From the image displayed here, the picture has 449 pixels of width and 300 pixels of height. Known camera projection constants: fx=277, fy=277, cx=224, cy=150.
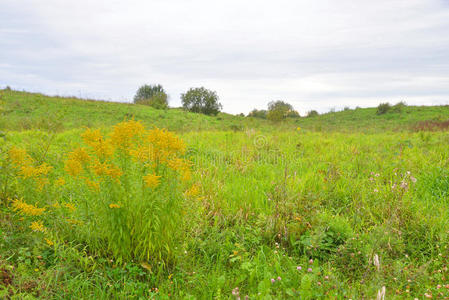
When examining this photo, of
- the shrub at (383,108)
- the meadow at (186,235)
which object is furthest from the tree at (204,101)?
the meadow at (186,235)

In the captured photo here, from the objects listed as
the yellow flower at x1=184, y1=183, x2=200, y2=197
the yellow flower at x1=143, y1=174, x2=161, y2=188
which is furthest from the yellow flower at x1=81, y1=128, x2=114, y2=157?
the yellow flower at x1=184, y1=183, x2=200, y2=197

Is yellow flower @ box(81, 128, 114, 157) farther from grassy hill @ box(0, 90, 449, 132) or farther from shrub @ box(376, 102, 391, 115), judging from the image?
shrub @ box(376, 102, 391, 115)

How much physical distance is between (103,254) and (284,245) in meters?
1.98

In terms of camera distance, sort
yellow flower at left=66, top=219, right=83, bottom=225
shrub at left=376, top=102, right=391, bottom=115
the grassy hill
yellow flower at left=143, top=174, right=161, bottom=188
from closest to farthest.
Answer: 1. yellow flower at left=143, top=174, right=161, bottom=188
2. yellow flower at left=66, top=219, right=83, bottom=225
3. the grassy hill
4. shrub at left=376, top=102, right=391, bottom=115

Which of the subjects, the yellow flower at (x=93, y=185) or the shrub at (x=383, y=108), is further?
the shrub at (x=383, y=108)

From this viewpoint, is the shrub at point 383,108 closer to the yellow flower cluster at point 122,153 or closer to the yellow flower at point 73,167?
the yellow flower cluster at point 122,153

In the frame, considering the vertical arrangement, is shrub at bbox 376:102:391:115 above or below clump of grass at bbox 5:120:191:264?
above

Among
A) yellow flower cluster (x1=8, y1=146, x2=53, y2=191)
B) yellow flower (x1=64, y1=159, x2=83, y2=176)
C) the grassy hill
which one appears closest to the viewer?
yellow flower (x1=64, y1=159, x2=83, y2=176)

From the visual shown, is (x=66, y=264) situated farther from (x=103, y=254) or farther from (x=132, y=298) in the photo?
(x=132, y=298)

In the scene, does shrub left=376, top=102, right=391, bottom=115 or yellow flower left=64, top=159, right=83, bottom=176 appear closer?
yellow flower left=64, top=159, right=83, bottom=176

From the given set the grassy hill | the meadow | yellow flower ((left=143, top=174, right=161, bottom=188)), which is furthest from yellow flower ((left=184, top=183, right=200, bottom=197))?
the grassy hill

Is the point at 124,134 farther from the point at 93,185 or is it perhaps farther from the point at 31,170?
the point at 31,170

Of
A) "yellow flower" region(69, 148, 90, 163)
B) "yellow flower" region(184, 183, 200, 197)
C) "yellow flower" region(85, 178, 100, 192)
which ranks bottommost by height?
"yellow flower" region(184, 183, 200, 197)

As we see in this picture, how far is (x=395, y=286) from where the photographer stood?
2527mm
